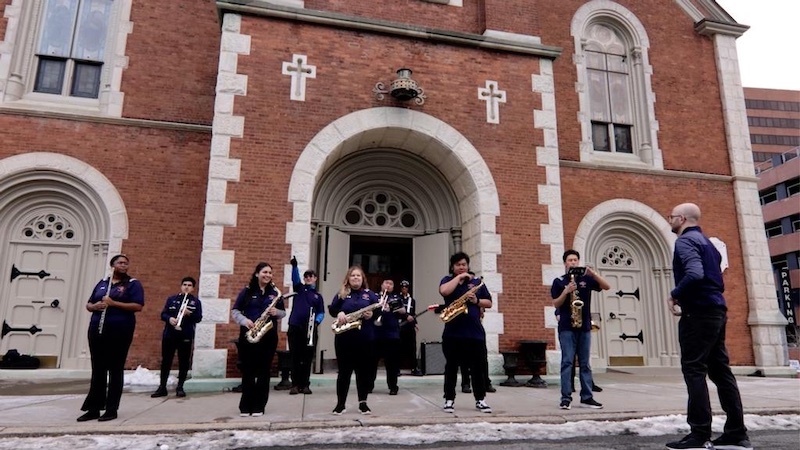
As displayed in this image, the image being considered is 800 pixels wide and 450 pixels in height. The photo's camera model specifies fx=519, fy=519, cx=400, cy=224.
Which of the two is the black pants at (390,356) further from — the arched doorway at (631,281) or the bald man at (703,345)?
the arched doorway at (631,281)

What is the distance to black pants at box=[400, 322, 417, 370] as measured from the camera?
989 centimetres

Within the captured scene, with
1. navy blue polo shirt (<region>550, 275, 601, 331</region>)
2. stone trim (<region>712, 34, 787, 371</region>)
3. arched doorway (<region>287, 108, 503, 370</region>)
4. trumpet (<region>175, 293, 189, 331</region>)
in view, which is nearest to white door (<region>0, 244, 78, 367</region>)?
trumpet (<region>175, 293, 189, 331</region>)

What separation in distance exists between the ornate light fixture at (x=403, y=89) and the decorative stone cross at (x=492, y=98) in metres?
1.16

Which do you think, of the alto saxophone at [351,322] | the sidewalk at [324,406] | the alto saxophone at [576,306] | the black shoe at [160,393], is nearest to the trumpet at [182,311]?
the black shoe at [160,393]

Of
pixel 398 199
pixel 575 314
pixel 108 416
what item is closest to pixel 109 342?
pixel 108 416

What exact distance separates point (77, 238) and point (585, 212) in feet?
33.6

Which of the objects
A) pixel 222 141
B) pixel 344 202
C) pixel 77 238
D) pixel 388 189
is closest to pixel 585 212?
pixel 388 189

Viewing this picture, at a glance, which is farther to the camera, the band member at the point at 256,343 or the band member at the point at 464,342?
the band member at the point at 464,342

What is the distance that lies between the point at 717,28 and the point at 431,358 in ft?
37.7

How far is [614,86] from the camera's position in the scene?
12891 millimetres

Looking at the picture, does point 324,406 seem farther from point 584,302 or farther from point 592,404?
point 584,302

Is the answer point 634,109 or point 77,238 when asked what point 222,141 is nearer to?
point 77,238

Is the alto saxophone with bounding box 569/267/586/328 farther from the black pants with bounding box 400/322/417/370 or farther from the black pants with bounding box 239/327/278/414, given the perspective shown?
the black pants with bounding box 400/322/417/370

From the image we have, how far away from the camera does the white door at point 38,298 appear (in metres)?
9.18
